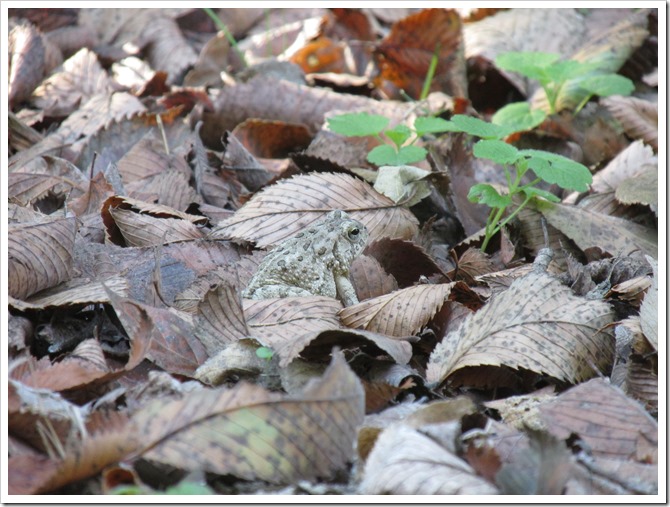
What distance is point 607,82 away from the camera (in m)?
5.36

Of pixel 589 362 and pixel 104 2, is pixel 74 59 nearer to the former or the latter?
pixel 104 2

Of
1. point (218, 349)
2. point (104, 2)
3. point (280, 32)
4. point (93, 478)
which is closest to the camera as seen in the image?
point (93, 478)

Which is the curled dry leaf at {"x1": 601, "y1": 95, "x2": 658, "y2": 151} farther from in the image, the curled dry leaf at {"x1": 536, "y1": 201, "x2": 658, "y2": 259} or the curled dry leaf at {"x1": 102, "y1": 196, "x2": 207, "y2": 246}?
the curled dry leaf at {"x1": 102, "y1": 196, "x2": 207, "y2": 246}

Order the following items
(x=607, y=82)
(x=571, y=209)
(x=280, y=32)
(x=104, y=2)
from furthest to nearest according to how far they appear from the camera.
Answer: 1. (x=280, y=32)
2. (x=104, y=2)
3. (x=607, y=82)
4. (x=571, y=209)

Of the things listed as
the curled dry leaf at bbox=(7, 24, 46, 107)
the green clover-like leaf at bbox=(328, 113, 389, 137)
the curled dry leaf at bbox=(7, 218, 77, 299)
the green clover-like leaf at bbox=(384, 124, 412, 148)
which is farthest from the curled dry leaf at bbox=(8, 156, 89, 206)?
the green clover-like leaf at bbox=(384, 124, 412, 148)

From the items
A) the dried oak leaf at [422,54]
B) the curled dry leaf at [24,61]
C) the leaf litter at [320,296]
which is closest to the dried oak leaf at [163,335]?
the leaf litter at [320,296]

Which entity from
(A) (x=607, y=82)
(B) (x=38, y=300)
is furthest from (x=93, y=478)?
(A) (x=607, y=82)

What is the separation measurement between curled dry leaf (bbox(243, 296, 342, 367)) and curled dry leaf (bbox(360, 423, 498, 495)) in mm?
553

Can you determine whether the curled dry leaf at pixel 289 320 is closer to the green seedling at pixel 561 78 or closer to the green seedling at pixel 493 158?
the green seedling at pixel 493 158

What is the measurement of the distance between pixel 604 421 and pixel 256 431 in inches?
44.8

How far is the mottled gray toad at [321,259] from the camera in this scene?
360 cm

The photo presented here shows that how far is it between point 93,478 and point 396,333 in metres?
1.33

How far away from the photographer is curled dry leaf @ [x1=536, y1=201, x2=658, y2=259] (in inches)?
156

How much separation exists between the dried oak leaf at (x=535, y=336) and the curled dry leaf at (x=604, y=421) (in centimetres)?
19
